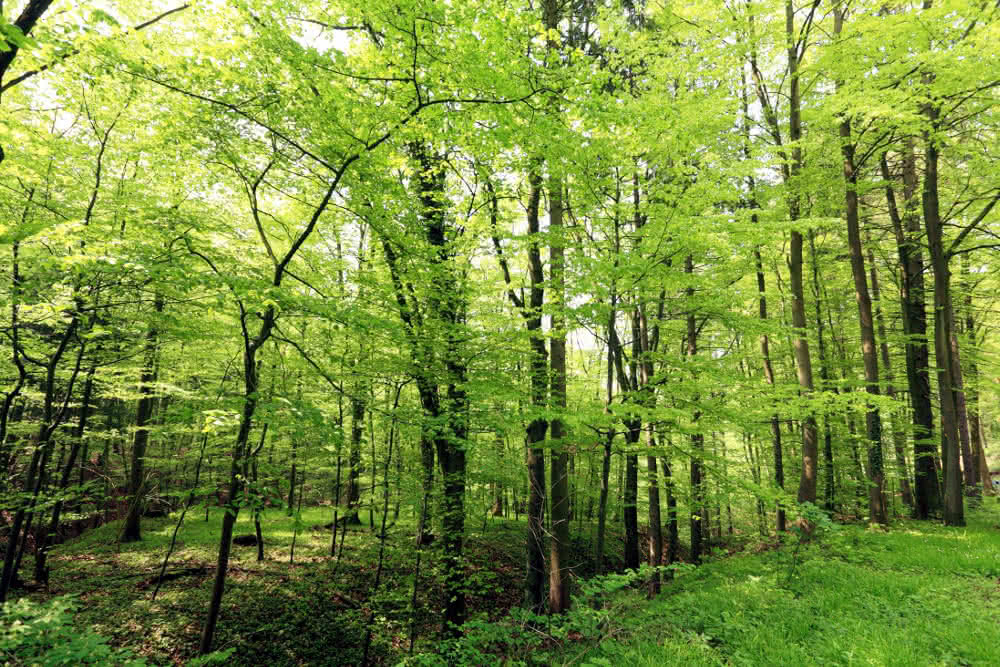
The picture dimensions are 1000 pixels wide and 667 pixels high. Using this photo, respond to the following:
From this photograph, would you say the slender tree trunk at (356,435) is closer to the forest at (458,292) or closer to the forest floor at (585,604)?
the forest at (458,292)

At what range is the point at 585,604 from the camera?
273 inches

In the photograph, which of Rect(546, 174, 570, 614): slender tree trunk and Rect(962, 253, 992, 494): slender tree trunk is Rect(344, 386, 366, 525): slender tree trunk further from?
Rect(962, 253, 992, 494): slender tree trunk

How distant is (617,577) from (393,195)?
6177 millimetres

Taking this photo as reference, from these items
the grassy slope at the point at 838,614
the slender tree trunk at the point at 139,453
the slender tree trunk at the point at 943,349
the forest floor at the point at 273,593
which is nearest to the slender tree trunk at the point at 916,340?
the slender tree trunk at the point at 943,349

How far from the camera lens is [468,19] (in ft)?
16.4

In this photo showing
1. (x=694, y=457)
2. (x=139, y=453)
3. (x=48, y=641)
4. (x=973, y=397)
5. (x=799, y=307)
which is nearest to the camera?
(x=48, y=641)

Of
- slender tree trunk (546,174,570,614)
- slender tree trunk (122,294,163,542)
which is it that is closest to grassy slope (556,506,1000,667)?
slender tree trunk (546,174,570,614)

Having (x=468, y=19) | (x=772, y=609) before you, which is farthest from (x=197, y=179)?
(x=772, y=609)

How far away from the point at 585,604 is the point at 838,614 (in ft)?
11.4

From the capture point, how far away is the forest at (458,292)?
201 inches

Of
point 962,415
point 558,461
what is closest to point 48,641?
point 558,461

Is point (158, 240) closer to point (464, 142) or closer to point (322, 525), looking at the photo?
point (464, 142)

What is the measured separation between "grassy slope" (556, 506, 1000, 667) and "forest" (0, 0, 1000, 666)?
2.1 inches

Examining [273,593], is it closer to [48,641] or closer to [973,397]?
[48,641]
